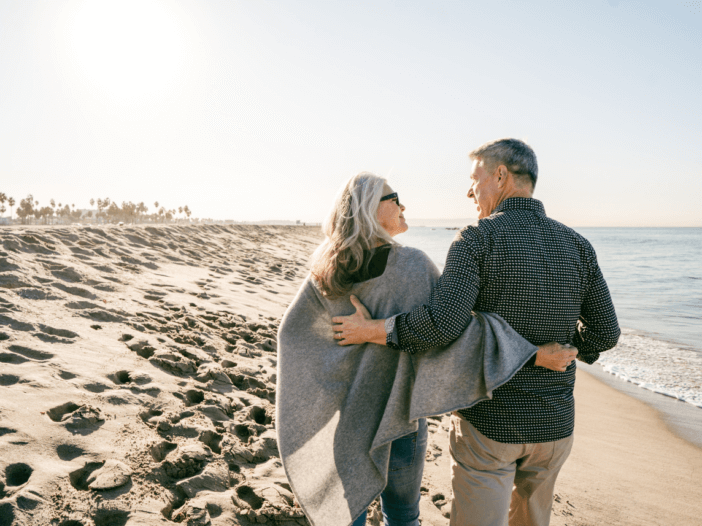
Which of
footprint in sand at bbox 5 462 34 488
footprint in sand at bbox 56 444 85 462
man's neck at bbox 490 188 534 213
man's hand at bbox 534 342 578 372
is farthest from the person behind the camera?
footprint in sand at bbox 56 444 85 462

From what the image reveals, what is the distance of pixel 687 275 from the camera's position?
70.5 feet

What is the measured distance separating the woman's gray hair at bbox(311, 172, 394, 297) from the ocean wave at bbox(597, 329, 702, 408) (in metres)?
6.67

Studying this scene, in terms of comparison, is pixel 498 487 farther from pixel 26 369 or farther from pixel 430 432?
pixel 26 369

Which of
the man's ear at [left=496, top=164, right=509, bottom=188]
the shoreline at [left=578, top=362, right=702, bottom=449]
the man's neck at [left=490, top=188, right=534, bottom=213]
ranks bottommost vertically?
the shoreline at [left=578, top=362, right=702, bottom=449]

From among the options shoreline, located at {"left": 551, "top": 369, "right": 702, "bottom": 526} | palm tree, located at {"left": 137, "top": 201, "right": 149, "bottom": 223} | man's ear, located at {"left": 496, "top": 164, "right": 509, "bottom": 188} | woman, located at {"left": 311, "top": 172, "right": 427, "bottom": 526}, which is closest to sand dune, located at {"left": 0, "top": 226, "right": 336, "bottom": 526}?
woman, located at {"left": 311, "top": 172, "right": 427, "bottom": 526}

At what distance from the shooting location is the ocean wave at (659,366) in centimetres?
644

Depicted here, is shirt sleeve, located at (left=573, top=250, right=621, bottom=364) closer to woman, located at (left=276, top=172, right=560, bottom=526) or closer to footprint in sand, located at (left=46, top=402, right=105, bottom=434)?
woman, located at (left=276, top=172, right=560, bottom=526)

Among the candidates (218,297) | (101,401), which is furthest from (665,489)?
(218,297)

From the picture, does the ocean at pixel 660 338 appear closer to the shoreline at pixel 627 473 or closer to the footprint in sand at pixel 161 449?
the shoreline at pixel 627 473

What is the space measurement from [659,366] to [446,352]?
8.00 metres

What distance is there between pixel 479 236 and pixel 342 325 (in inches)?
29.3

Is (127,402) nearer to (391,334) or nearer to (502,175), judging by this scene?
(391,334)

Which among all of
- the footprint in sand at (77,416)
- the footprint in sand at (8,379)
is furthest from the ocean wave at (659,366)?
the footprint in sand at (8,379)

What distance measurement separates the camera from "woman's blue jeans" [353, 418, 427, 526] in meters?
1.90
